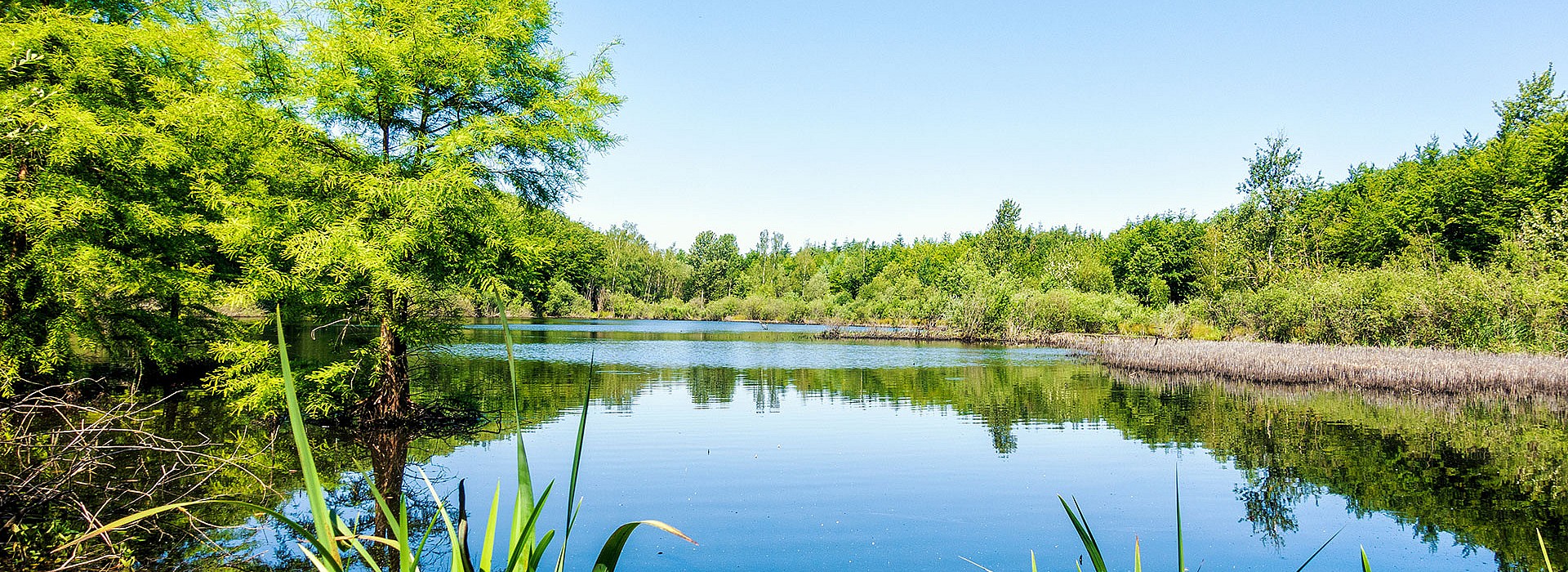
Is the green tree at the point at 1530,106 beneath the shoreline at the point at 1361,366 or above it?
above

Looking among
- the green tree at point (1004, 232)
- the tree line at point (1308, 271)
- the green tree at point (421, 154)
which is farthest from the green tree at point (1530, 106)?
the green tree at point (421, 154)

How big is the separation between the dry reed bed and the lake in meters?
1.70

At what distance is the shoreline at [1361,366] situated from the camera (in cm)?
2103

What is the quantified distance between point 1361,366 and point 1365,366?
0.31ft

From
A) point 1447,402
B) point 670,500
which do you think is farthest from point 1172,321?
point 670,500

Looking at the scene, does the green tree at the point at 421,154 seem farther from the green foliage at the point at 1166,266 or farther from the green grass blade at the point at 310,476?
the green foliage at the point at 1166,266

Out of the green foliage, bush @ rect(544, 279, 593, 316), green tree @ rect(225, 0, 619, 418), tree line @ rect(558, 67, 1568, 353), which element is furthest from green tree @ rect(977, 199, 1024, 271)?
green tree @ rect(225, 0, 619, 418)

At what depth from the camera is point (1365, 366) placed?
2328 cm

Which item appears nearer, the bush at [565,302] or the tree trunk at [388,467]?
the tree trunk at [388,467]

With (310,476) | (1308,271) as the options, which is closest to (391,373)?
(310,476)

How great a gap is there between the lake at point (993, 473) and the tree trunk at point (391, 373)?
821mm

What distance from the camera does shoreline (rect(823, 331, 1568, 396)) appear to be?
21031 mm

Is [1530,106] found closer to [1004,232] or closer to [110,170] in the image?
[1004,232]

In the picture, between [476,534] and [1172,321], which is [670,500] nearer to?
[476,534]
